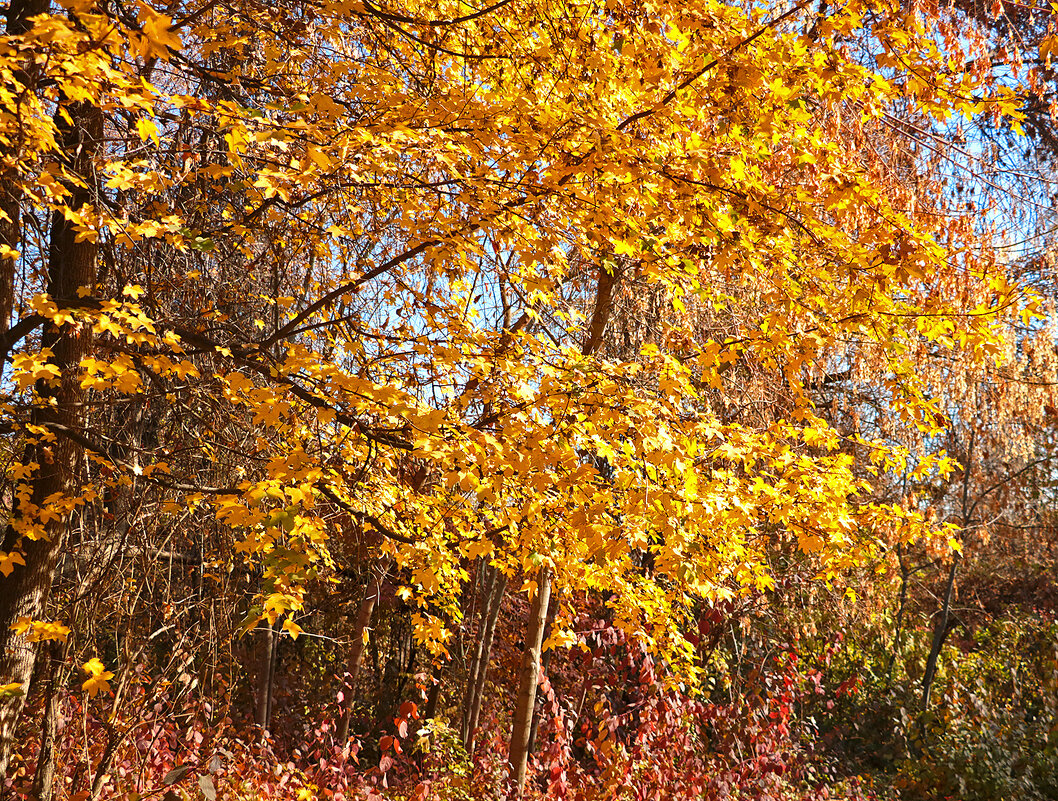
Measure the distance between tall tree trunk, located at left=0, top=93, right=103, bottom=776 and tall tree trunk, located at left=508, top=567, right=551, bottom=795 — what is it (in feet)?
9.26

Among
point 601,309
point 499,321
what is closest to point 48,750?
point 499,321

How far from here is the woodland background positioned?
111 inches

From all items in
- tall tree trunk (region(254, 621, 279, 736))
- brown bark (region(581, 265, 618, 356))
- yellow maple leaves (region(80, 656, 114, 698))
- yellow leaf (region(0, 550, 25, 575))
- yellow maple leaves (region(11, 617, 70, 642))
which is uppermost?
brown bark (region(581, 265, 618, 356))

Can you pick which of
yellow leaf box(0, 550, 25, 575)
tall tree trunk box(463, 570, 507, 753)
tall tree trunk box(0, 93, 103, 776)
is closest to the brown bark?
tall tree trunk box(463, 570, 507, 753)

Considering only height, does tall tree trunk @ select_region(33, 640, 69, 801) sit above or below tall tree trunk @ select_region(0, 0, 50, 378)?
below

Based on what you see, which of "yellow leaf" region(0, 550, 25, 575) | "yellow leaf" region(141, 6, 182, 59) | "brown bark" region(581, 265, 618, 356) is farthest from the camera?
"brown bark" region(581, 265, 618, 356)

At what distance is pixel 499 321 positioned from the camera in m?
6.11

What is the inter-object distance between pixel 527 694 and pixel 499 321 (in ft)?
8.99

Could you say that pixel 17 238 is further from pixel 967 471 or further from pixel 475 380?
pixel 967 471

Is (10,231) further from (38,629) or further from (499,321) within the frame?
(499,321)

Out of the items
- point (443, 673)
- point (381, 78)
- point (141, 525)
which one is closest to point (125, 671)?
point (141, 525)

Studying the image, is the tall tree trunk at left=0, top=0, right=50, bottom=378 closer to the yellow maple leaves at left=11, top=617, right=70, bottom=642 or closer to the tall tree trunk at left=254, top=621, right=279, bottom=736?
the yellow maple leaves at left=11, top=617, right=70, bottom=642

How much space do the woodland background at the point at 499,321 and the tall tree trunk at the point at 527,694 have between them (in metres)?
0.02

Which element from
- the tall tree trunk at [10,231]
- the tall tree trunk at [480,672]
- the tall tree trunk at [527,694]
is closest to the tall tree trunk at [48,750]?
the tall tree trunk at [10,231]
